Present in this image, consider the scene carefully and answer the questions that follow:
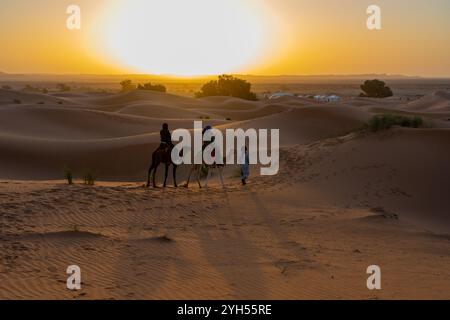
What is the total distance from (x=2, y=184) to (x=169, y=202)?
431 centimetres

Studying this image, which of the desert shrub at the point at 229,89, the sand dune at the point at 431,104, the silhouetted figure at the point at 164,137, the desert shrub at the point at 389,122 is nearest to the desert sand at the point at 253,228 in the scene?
the desert shrub at the point at 389,122

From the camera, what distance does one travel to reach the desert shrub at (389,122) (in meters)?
18.8

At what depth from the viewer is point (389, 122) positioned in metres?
18.9

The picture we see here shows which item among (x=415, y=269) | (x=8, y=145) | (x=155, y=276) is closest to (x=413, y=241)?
(x=415, y=269)

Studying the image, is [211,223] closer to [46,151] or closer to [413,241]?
[413,241]

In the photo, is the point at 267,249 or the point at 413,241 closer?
the point at 267,249

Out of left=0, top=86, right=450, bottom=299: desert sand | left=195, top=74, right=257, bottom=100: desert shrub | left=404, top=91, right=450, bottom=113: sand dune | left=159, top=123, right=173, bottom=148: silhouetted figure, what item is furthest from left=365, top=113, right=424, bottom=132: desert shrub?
left=195, top=74, right=257, bottom=100: desert shrub

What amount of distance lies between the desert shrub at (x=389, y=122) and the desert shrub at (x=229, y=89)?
4675 centimetres

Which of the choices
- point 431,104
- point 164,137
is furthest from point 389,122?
point 431,104

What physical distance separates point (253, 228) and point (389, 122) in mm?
9766

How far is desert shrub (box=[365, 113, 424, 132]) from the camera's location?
18766 mm

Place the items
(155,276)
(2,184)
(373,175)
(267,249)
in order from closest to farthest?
(155,276)
(267,249)
(2,184)
(373,175)

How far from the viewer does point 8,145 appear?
23406 millimetres

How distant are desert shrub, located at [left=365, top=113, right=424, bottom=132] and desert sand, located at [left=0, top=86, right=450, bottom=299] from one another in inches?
14.0
